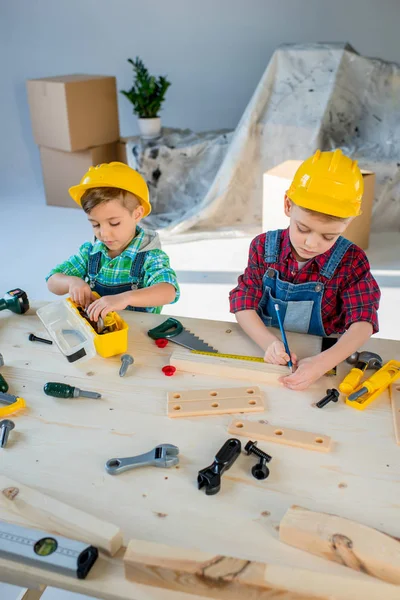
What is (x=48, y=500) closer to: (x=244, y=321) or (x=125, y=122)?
(x=244, y=321)

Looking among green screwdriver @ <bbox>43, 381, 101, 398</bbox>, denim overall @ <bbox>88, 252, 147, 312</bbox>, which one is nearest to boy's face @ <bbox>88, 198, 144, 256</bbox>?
denim overall @ <bbox>88, 252, 147, 312</bbox>

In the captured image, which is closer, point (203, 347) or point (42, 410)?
point (42, 410)

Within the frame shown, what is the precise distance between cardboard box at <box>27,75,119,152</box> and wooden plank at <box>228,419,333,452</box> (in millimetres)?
3308

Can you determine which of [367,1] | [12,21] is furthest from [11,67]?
[367,1]

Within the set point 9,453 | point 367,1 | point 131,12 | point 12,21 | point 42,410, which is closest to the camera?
point 9,453

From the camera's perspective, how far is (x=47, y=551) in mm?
704

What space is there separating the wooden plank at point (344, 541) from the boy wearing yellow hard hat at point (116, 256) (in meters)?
0.66

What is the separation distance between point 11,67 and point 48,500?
465 cm

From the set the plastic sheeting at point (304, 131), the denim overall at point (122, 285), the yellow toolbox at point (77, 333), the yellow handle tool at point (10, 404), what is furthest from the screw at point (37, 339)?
the plastic sheeting at point (304, 131)

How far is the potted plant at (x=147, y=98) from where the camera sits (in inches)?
150

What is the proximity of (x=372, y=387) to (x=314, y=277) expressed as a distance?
15.2 inches

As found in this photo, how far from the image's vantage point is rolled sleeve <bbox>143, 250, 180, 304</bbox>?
145 centimetres

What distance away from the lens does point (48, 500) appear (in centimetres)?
77

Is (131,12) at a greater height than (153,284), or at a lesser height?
greater
